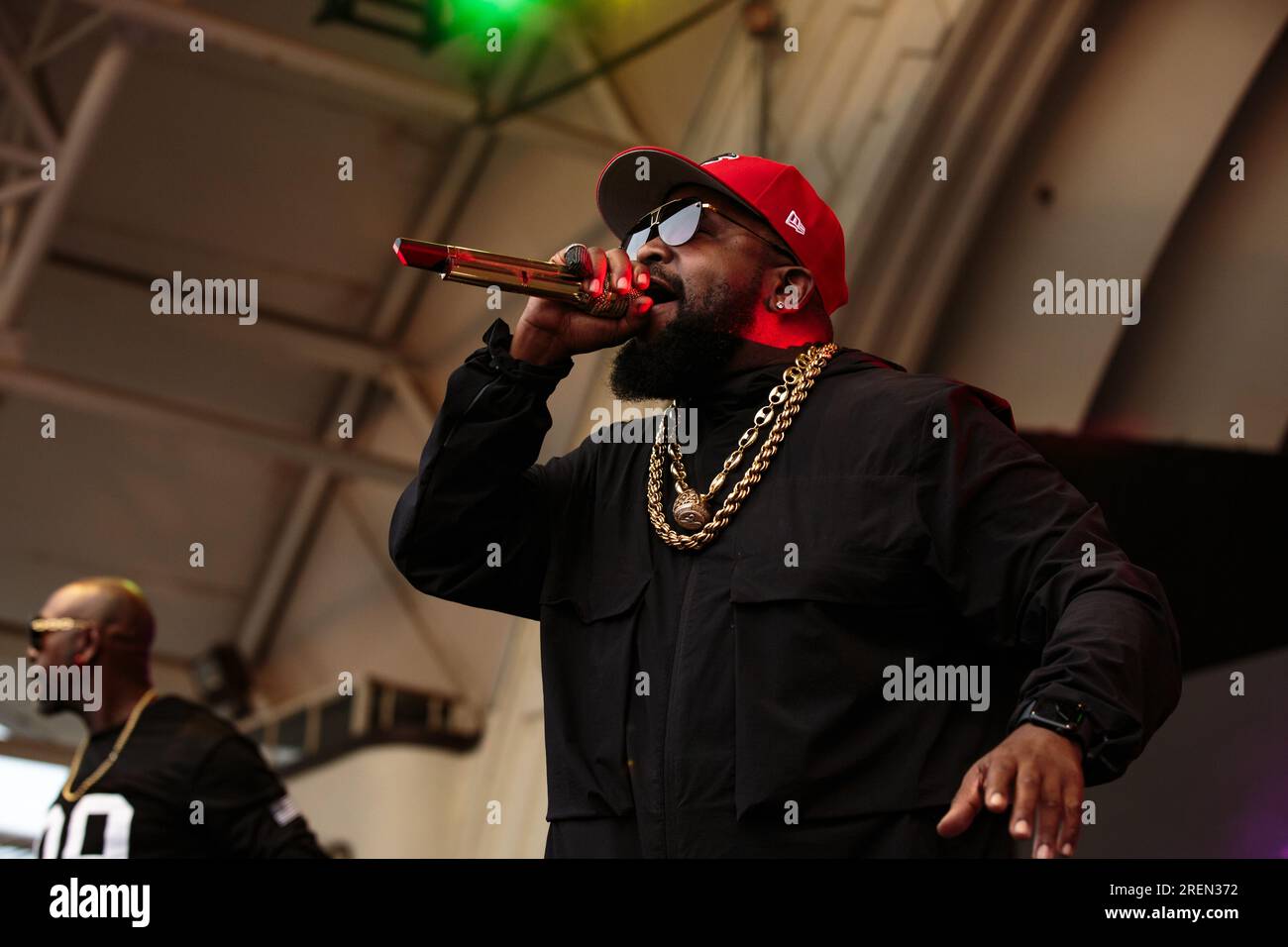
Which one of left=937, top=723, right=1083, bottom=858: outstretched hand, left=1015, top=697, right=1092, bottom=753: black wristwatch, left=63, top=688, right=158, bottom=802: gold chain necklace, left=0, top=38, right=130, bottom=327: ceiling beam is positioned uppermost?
left=0, top=38, right=130, bottom=327: ceiling beam

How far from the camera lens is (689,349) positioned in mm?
2109

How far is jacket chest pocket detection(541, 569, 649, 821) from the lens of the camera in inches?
73.9

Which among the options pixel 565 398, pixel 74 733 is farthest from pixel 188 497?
pixel 565 398

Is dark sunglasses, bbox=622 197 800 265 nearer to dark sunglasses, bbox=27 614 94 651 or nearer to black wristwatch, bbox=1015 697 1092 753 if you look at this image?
black wristwatch, bbox=1015 697 1092 753

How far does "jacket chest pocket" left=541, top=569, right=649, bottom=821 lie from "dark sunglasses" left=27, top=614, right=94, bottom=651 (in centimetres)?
218

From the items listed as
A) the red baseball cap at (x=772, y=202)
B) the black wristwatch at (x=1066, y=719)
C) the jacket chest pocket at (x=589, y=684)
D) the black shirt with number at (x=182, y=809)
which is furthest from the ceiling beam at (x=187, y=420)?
the black wristwatch at (x=1066, y=719)

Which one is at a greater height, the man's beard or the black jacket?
the man's beard

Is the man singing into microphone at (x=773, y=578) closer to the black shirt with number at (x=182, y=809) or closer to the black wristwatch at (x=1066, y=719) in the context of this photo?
the black wristwatch at (x=1066, y=719)

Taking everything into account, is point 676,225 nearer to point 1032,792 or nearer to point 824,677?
point 824,677

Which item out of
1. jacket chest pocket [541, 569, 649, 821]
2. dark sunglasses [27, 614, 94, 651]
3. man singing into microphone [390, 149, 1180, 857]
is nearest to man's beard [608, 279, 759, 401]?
man singing into microphone [390, 149, 1180, 857]

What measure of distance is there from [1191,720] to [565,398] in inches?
147

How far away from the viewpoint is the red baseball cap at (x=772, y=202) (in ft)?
7.32

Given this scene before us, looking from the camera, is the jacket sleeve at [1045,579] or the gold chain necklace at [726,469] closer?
the jacket sleeve at [1045,579]

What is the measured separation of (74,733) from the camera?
37.1ft
